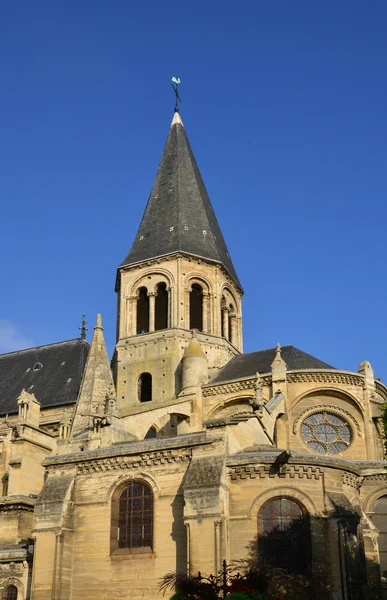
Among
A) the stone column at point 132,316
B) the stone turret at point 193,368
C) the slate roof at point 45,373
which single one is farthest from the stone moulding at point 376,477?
the stone column at point 132,316

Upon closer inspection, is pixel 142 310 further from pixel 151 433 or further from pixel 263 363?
pixel 151 433

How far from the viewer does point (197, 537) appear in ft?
63.9

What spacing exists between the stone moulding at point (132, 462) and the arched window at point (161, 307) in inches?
606

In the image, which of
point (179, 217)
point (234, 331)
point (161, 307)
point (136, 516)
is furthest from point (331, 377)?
point (179, 217)

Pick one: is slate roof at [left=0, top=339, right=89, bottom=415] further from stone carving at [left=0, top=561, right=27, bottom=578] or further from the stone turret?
stone carving at [left=0, top=561, right=27, bottom=578]

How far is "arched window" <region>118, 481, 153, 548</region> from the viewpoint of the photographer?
20.9 meters

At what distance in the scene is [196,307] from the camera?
38.1 meters

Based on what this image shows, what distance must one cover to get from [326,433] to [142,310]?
11951mm

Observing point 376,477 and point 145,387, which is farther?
point 145,387

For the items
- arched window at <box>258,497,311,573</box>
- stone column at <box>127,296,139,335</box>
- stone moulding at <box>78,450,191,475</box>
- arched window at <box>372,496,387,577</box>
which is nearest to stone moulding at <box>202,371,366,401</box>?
arched window at <box>372,496,387,577</box>

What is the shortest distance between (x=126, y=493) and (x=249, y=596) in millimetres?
7733

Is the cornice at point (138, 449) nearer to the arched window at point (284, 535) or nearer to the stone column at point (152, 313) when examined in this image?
the arched window at point (284, 535)

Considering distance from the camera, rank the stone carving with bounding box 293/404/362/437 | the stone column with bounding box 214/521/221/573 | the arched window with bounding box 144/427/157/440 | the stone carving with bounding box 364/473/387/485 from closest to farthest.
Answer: the stone column with bounding box 214/521/221/573 < the stone carving with bounding box 364/473/387/485 < the stone carving with bounding box 293/404/362/437 < the arched window with bounding box 144/427/157/440

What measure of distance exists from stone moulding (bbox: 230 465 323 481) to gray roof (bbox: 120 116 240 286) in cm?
1858
